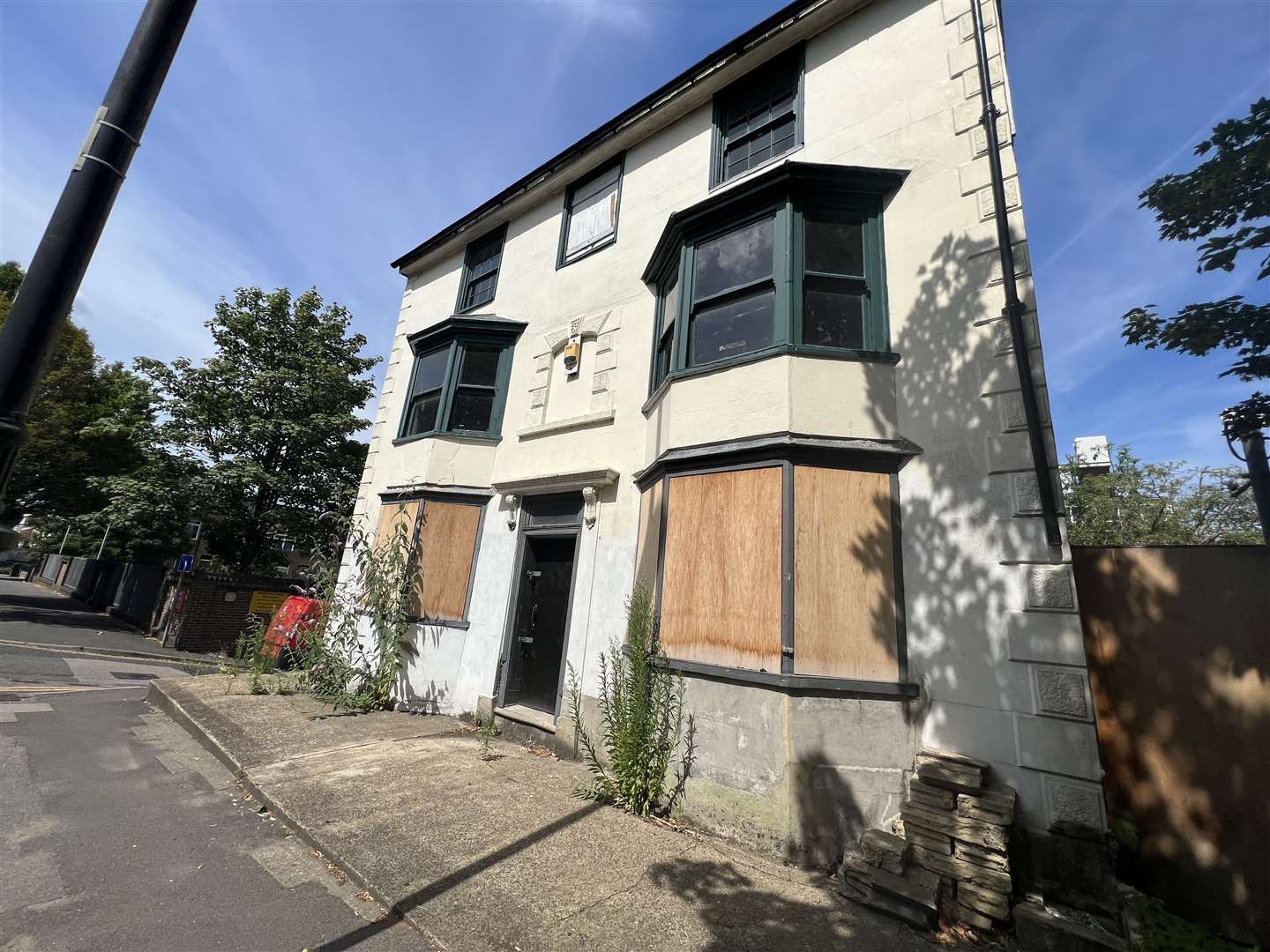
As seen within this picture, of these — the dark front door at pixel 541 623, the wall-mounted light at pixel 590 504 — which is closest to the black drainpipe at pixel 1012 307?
the wall-mounted light at pixel 590 504

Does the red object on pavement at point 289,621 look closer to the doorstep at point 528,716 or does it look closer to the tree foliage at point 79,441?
the doorstep at point 528,716

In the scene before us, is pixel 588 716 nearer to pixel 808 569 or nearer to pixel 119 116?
pixel 808 569

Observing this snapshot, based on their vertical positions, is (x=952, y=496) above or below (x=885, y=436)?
below

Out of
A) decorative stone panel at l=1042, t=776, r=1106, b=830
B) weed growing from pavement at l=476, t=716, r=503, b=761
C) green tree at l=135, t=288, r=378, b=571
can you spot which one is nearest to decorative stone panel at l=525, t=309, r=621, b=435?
weed growing from pavement at l=476, t=716, r=503, b=761

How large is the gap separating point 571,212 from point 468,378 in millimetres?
3493

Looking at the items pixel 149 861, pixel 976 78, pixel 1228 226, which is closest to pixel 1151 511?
pixel 1228 226

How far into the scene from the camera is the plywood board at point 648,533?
5.76 metres

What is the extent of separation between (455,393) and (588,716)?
574 cm

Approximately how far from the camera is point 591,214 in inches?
355

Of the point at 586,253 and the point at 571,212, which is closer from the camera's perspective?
the point at 586,253

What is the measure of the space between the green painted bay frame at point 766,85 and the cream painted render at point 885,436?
0.16 meters

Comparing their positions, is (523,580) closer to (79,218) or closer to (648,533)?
(648,533)

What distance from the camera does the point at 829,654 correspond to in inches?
177

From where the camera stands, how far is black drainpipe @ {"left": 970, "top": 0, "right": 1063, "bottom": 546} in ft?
13.7
